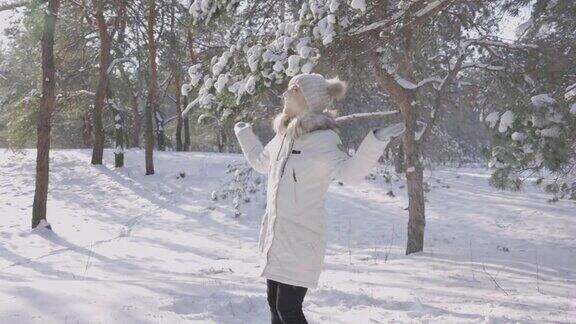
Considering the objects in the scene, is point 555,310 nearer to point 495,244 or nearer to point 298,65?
point 298,65

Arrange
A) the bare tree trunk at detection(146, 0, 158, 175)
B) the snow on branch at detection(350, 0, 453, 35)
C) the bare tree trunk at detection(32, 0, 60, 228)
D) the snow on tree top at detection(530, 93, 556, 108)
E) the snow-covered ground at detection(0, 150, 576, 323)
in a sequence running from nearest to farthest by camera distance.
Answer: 1. the snow-covered ground at detection(0, 150, 576, 323)
2. the snow on tree top at detection(530, 93, 556, 108)
3. the snow on branch at detection(350, 0, 453, 35)
4. the bare tree trunk at detection(32, 0, 60, 228)
5. the bare tree trunk at detection(146, 0, 158, 175)

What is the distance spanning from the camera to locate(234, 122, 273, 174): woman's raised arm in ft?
11.3

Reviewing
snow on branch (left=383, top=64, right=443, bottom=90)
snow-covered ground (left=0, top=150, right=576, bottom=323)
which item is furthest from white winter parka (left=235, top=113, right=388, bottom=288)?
snow on branch (left=383, top=64, right=443, bottom=90)

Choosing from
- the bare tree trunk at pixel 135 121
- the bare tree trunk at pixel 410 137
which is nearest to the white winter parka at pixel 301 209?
the bare tree trunk at pixel 410 137

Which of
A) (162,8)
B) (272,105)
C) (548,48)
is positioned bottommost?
(272,105)

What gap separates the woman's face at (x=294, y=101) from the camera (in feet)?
10.3

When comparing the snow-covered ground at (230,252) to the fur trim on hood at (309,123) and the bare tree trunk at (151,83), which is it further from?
the fur trim on hood at (309,123)

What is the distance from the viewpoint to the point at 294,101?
3.15m

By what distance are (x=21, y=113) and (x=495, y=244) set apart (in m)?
14.9

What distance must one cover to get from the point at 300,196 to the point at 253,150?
0.70 metres

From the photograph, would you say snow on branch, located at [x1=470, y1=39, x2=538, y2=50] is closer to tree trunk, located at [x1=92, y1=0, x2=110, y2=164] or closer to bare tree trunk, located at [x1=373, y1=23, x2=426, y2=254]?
bare tree trunk, located at [x1=373, y1=23, x2=426, y2=254]

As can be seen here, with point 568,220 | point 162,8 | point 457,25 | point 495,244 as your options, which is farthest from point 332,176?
point 162,8

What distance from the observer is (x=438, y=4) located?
5527 millimetres

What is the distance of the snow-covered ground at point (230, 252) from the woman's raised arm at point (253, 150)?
1590 millimetres
